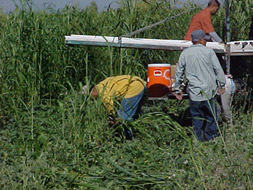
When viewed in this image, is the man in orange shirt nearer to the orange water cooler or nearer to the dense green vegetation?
the dense green vegetation

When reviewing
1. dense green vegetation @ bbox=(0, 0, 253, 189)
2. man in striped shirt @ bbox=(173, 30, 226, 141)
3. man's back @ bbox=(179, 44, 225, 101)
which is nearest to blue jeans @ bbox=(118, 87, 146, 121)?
dense green vegetation @ bbox=(0, 0, 253, 189)

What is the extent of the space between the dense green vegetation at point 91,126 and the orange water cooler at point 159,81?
2.03ft

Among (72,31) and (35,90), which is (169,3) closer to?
(72,31)

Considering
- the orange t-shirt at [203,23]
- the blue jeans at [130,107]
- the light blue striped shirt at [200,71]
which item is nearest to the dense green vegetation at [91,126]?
the blue jeans at [130,107]

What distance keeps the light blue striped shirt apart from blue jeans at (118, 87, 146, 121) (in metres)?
0.57

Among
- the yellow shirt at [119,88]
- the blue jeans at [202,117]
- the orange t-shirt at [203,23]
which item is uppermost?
the orange t-shirt at [203,23]

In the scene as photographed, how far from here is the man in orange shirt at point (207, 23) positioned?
9405mm

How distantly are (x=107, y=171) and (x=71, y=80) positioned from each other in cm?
423

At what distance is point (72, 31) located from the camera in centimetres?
1015

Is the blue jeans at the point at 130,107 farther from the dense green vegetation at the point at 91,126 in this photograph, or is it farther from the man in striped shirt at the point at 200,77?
the man in striped shirt at the point at 200,77

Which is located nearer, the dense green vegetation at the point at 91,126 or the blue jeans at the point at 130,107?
the dense green vegetation at the point at 91,126

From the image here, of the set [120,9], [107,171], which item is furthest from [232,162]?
[120,9]

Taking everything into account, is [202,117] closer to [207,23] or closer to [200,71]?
[200,71]

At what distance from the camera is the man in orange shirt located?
30.9ft
